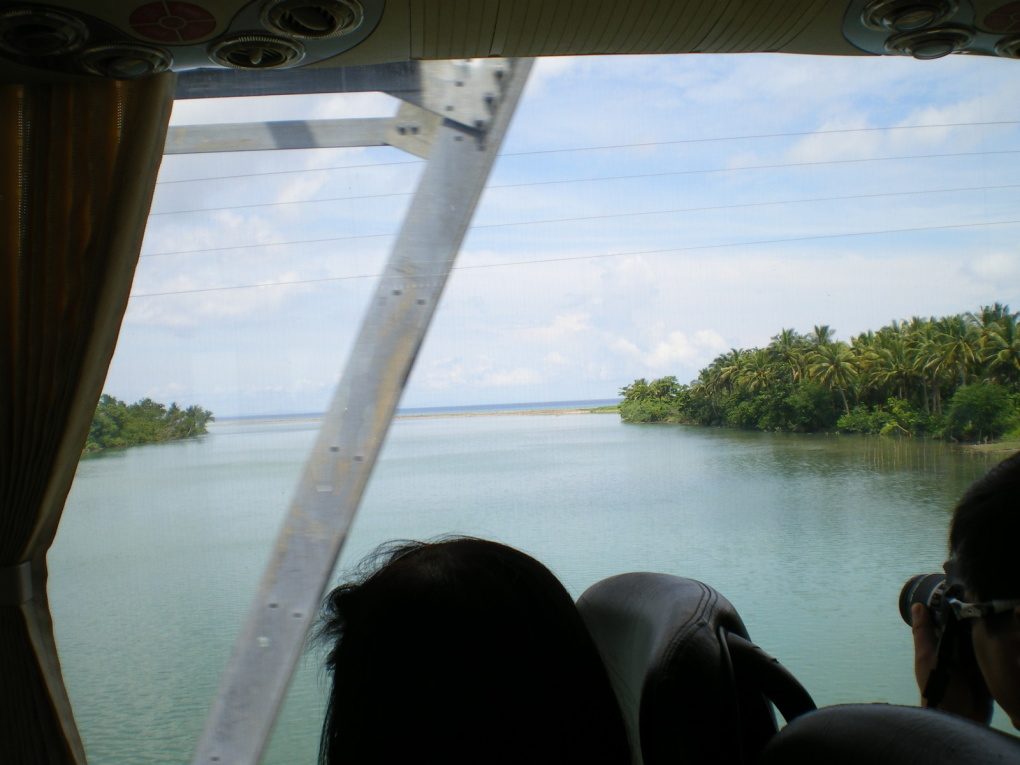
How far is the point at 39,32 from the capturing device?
1.45 metres

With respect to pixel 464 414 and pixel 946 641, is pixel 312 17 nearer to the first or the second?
pixel 464 414

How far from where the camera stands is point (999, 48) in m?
1.69

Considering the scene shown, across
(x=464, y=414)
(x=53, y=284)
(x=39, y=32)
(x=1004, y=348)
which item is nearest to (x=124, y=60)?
(x=39, y=32)

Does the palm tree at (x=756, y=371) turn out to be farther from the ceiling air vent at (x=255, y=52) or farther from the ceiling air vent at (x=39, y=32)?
the ceiling air vent at (x=39, y=32)

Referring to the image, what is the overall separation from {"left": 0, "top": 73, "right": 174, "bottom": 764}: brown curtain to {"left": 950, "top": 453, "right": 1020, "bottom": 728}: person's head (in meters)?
1.75

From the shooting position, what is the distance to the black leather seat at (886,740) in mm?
524

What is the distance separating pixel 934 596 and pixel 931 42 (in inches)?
45.6

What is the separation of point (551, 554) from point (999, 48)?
1.51 metres

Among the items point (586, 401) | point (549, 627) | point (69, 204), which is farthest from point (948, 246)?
point (69, 204)

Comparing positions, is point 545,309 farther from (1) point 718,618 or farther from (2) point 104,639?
(2) point 104,639

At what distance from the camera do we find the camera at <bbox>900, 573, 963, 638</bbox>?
1.01 metres

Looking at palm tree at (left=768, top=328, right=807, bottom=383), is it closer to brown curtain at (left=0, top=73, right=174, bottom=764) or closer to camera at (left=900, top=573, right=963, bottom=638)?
camera at (left=900, top=573, right=963, bottom=638)

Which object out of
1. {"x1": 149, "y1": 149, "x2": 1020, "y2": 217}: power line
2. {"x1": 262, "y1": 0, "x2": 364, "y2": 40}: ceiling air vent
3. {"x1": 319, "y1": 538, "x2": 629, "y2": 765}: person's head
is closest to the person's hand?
{"x1": 319, "y1": 538, "x2": 629, "y2": 765}: person's head

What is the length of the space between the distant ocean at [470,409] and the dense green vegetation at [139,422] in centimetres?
7
